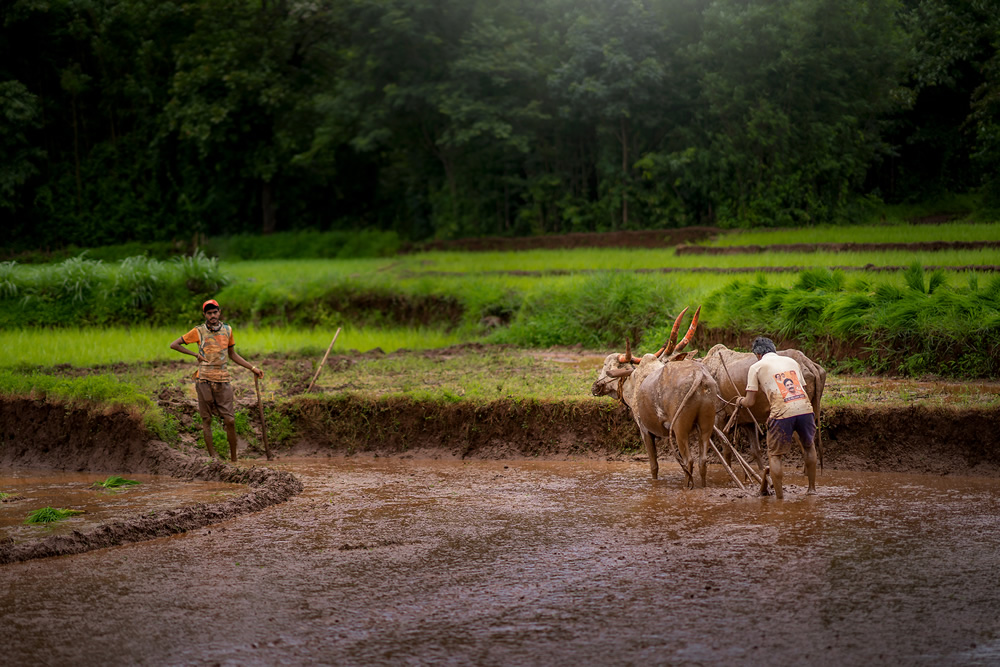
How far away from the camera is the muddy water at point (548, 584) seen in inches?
189

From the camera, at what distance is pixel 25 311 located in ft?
57.2

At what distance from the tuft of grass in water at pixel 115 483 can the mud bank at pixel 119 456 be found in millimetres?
472

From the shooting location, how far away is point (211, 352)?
950 cm

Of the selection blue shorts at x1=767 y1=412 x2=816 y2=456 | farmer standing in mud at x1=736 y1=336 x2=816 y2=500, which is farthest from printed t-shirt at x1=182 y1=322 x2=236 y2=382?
blue shorts at x1=767 y1=412 x2=816 y2=456

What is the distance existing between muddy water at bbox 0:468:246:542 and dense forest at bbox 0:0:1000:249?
19.5 metres

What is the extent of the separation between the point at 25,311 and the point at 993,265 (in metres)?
16.3

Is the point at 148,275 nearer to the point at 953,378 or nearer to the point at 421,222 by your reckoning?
the point at 953,378

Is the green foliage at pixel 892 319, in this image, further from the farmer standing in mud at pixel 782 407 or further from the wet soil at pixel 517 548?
the farmer standing in mud at pixel 782 407

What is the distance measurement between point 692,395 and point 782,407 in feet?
2.54

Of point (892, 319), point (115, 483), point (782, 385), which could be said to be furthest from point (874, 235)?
point (115, 483)

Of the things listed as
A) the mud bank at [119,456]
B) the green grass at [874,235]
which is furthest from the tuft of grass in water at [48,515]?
the green grass at [874,235]

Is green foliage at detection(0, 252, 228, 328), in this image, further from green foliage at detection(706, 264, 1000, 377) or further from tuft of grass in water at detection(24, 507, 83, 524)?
tuft of grass in water at detection(24, 507, 83, 524)

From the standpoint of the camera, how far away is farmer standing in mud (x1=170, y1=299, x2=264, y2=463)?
31.1ft

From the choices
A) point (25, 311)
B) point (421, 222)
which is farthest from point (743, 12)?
point (25, 311)
